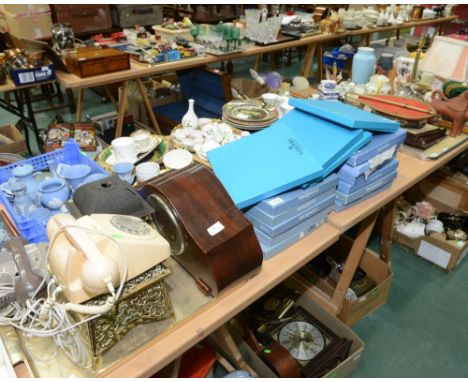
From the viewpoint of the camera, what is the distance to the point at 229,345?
4.35 ft

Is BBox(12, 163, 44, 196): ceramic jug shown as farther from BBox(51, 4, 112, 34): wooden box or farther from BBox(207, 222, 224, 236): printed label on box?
BBox(51, 4, 112, 34): wooden box

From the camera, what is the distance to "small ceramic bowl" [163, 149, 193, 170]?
1.35 meters

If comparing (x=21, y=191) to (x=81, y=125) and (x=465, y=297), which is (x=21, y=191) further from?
(x=465, y=297)

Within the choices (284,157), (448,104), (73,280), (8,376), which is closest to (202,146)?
(284,157)

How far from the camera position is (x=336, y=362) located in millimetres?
1460

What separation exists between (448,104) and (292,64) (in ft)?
13.5

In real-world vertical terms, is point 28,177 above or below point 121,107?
above

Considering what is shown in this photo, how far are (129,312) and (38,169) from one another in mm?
782

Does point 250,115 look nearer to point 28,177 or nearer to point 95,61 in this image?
point 28,177

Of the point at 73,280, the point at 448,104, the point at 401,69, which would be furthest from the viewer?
the point at 401,69

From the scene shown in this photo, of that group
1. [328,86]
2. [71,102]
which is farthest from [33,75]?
[71,102]

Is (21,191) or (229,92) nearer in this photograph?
(21,191)

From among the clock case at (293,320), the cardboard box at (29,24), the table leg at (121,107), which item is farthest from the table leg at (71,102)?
the clock case at (293,320)

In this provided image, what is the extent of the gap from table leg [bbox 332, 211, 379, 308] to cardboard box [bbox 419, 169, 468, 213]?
105 cm
